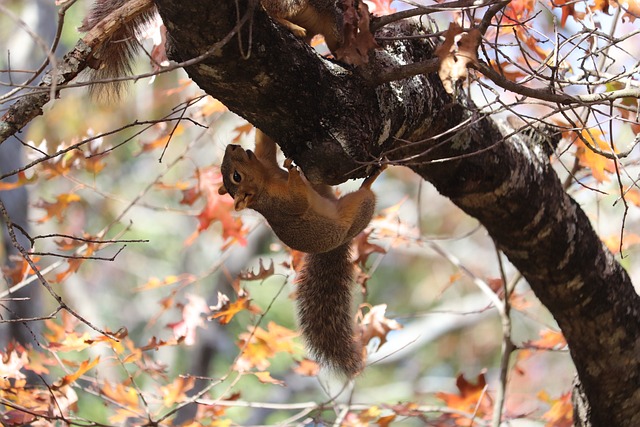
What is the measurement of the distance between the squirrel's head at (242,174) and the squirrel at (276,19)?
374 mm

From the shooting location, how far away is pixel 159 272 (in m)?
10.4

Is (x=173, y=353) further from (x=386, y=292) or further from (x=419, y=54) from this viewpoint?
(x=419, y=54)

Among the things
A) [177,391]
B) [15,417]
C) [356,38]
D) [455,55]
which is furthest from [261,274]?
[455,55]

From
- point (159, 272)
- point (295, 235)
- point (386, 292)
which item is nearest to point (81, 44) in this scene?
point (295, 235)

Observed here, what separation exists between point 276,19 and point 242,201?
0.55 metres

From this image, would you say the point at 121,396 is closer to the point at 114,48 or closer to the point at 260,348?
the point at 260,348

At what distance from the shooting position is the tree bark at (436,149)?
1534 millimetres

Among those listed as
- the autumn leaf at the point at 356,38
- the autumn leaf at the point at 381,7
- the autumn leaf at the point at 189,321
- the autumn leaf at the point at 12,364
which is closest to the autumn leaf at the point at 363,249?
the autumn leaf at the point at 189,321

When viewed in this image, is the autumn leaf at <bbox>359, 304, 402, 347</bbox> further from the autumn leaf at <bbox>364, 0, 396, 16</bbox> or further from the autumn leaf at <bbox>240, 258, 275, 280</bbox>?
the autumn leaf at <bbox>364, 0, 396, 16</bbox>

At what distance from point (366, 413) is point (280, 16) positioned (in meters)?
1.65

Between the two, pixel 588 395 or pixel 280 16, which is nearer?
pixel 280 16

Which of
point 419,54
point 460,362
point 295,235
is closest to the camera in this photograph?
point 419,54

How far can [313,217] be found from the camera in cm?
215

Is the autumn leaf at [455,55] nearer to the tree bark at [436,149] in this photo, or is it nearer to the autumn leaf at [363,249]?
the tree bark at [436,149]
